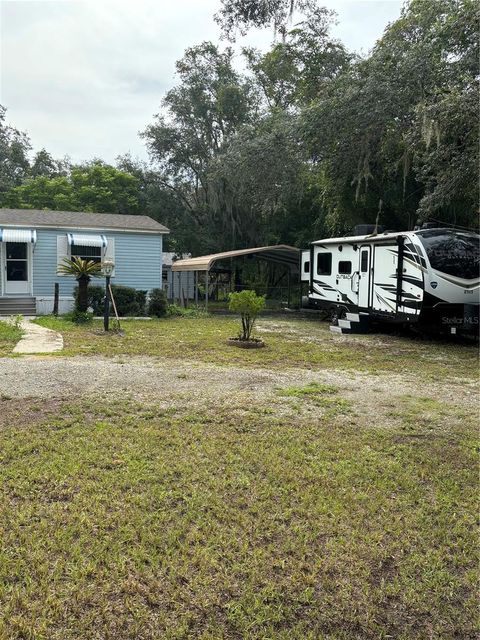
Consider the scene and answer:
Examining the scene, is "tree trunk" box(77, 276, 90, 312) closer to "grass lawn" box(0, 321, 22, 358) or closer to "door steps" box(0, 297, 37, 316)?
"grass lawn" box(0, 321, 22, 358)

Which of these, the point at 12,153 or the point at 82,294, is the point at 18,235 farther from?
the point at 12,153

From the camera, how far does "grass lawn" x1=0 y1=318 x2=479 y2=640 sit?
2031mm

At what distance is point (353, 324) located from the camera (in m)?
12.1

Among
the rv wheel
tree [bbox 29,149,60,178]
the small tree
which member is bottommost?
the rv wheel

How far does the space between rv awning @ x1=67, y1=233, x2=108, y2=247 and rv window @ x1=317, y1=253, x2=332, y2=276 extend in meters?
6.38

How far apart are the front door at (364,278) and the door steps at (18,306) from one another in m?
8.99

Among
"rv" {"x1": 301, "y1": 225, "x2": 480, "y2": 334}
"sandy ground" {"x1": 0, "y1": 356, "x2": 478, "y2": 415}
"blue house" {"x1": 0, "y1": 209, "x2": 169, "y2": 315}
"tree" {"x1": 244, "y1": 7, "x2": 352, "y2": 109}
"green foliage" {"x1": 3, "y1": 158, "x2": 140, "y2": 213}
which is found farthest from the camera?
"green foliage" {"x1": 3, "y1": 158, "x2": 140, "y2": 213}

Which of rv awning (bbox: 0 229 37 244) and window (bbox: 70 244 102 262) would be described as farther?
window (bbox: 70 244 102 262)

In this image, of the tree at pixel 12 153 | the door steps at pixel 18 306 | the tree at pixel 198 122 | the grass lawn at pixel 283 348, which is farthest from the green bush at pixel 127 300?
the tree at pixel 12 153

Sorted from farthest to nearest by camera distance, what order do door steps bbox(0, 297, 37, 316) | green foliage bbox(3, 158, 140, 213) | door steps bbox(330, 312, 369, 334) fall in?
green foliage bbox(3, 158, 140, 213) → door steps bbox(0, 297, 37, 316) → door steps bbox(330, 312, 369, 334)

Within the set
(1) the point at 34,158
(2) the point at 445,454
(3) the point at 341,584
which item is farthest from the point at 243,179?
(1) the point at 34,158

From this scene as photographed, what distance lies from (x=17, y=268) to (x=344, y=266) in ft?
31.1

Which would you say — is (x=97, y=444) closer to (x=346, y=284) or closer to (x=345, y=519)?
(x=345, y=519)

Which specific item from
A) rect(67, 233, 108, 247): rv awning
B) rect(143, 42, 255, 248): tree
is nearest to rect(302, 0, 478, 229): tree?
rect(67, 233, 108, 247): rv awning
